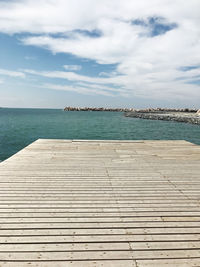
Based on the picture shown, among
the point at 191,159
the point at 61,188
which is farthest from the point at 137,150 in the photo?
the point at 61,188

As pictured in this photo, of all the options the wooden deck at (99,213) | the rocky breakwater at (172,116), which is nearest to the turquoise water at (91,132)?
the rocky breakwater at (172,116)

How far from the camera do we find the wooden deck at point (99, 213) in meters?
2.64

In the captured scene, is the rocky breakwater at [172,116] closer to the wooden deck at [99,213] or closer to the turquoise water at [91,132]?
the turquoise water at [91,132]

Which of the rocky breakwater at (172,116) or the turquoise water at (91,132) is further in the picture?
the rocky breakwater at (172,116)

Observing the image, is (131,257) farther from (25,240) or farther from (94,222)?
(25,240)

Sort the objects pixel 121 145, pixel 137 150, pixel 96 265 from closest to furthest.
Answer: pixel 96 265
pixel 137 150
pixel 121 145

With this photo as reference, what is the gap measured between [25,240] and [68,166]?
3646 mm

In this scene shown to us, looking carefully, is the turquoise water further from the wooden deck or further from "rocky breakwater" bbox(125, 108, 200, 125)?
the wooden deck

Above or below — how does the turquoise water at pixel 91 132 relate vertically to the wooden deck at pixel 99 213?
below

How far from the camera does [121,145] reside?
10070mm

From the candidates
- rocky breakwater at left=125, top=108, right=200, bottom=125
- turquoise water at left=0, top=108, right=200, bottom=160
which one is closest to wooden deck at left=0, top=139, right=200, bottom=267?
turquoise water at left=0, top=108, right=200, bottom=160

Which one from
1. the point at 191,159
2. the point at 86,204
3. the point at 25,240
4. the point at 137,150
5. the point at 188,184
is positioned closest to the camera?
the point at 25,240

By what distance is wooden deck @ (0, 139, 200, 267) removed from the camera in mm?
2645

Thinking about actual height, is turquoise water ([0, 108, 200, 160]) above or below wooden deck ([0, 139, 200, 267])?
below
